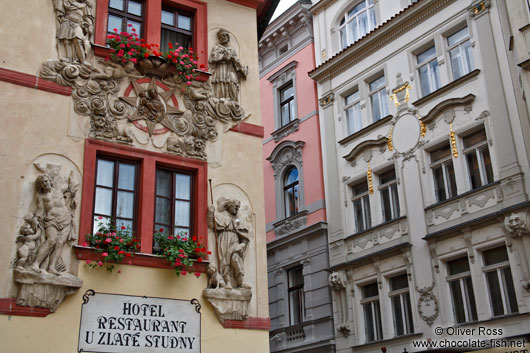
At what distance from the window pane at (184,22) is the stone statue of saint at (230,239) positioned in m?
4.26

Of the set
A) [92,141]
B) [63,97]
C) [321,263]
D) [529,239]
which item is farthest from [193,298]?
[321,263]

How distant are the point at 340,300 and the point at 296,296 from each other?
249cm

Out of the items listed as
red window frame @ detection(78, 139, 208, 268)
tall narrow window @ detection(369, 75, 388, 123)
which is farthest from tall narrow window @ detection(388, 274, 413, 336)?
red window frame @ detection(78, 139, 208, 268)

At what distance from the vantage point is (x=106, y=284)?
11047mm

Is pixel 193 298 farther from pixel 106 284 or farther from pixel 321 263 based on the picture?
pixel 321 263

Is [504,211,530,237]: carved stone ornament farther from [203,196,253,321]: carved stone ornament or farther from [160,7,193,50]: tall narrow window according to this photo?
[160,7,193,50]: tall narrow window

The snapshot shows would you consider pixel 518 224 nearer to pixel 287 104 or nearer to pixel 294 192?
pixel 294 192

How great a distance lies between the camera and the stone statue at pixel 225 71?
14.0 meters

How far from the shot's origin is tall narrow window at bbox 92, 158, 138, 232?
11.7 metres

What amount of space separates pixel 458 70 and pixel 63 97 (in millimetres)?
13309

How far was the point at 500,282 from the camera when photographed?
1741 cm

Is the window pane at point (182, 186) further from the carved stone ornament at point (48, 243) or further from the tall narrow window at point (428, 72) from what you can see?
the tall narrow window at point (428, 72)

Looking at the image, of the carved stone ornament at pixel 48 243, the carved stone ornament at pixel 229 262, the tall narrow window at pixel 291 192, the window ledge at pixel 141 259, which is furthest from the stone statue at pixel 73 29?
the tall narrow window at pixel 291 192

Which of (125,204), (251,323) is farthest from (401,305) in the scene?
(125,204)
